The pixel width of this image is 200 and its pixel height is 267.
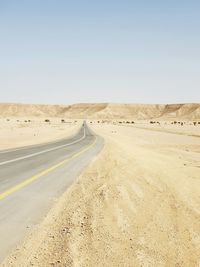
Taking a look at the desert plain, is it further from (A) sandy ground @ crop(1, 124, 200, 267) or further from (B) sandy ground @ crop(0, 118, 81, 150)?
(B) sandy ground @ crop(0, 118, 81, 150)

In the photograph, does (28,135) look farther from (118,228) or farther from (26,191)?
(118,228)

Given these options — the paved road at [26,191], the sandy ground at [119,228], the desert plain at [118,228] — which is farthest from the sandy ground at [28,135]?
the sandy ground at [119,228]

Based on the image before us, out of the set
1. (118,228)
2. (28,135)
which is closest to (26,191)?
(118,228)

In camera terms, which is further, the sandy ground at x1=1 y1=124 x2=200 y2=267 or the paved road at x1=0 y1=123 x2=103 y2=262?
the paved road at x1=0 y1=123 x2=103 y2=262

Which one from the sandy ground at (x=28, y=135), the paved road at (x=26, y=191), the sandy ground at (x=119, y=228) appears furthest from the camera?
the sandy ground at (x=28, y=135)

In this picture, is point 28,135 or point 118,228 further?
point 28,135

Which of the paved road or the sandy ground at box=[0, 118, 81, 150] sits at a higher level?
the paved road

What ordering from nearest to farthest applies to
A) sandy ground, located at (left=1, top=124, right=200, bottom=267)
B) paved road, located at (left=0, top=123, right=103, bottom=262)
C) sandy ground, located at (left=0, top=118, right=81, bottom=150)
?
sandy ground, located at (left=1, top=124, right=200, bottom=267) → paved road, located at (left=0, top=123, right=103, bottom=262) → sandy ground, located at (left=0, top=118, right=81, bottom=150)

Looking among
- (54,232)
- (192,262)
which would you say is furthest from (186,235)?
(54,232)

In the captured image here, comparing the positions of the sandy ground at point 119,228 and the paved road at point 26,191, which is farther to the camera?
the paved road at point 26,191

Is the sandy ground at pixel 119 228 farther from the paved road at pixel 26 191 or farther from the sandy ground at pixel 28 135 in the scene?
the sandy ground at pixel 28 135

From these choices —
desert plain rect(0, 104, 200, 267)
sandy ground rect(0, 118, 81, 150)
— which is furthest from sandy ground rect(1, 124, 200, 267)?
sandy ground rect(0, 118, 81, 150)

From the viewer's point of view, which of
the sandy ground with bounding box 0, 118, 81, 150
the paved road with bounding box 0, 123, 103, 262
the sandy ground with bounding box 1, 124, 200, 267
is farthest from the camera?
the sandy ground with bounding box 0, 118, 81, 150

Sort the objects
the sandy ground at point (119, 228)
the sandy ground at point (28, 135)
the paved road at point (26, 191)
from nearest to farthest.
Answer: the sandy ground at point (119, 228) < the paved road at point (26, 191) < the sandy ground at point (28, 135)
